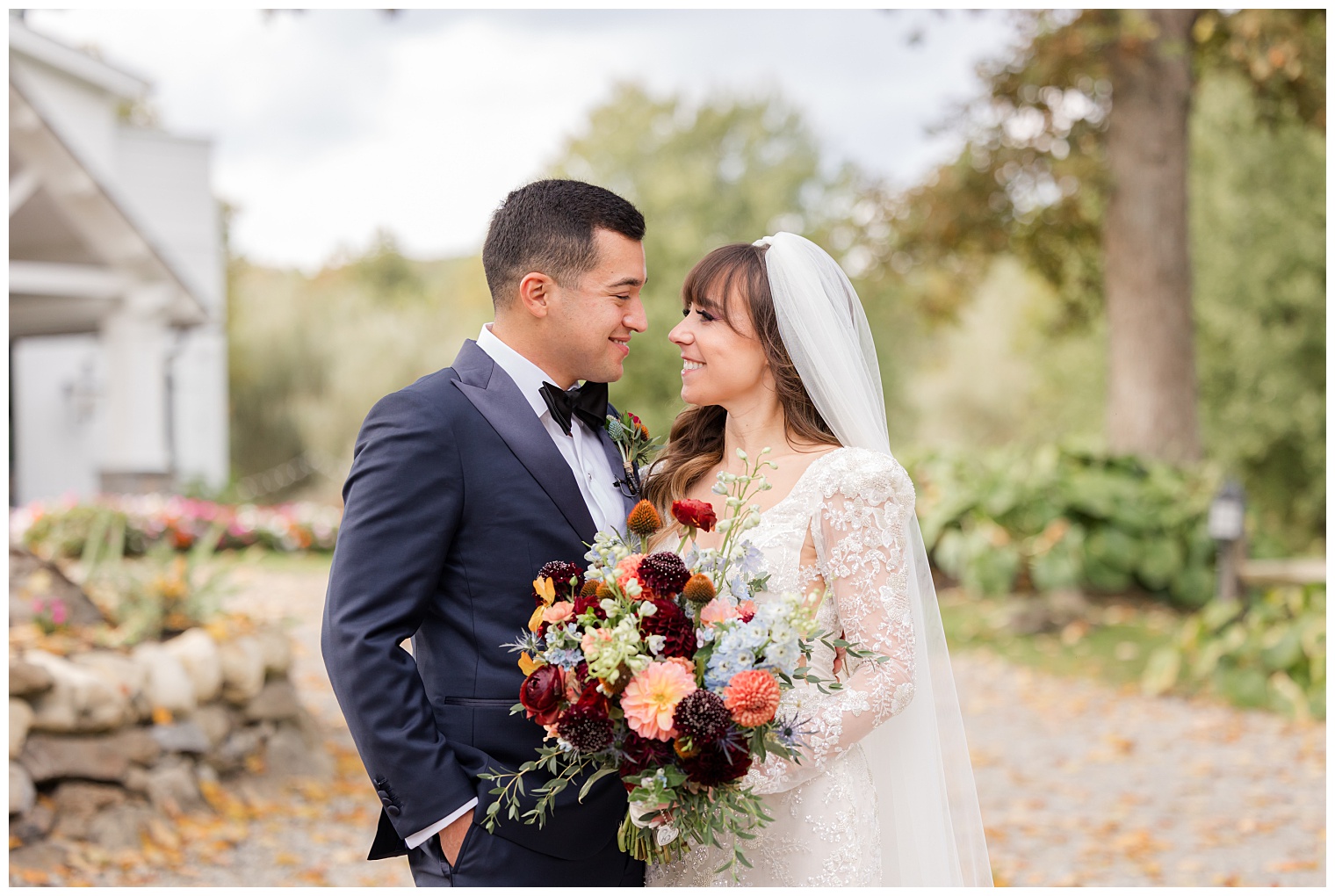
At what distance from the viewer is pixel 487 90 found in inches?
1347

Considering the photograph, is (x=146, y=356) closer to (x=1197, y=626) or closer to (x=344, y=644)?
(x=1197, y=626)

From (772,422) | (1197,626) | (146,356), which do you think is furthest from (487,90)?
(772,422)

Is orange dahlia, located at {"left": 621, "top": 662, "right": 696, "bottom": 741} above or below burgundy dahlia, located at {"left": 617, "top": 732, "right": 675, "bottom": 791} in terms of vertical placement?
above

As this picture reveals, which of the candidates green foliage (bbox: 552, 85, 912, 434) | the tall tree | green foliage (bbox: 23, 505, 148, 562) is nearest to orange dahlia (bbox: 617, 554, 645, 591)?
the tall tree

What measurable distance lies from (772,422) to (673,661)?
1.09m

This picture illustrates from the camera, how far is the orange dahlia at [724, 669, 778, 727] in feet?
6.64

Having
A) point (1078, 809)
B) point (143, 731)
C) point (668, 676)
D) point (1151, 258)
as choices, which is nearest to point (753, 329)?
point (668, 676)

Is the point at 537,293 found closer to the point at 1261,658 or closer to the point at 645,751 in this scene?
the point at 645,751

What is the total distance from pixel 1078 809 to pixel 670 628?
532 centimetres

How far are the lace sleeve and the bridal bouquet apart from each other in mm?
285

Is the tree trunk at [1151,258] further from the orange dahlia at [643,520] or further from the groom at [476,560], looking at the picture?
the orange dahlia at [643,520]

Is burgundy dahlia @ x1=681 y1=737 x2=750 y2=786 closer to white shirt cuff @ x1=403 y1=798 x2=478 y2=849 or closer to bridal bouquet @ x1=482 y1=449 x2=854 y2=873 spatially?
bridal bouquet @ x1=482 y1=449 x2=854 y2=873

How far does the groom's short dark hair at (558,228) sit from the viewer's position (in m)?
2.71

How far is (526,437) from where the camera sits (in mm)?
2562
